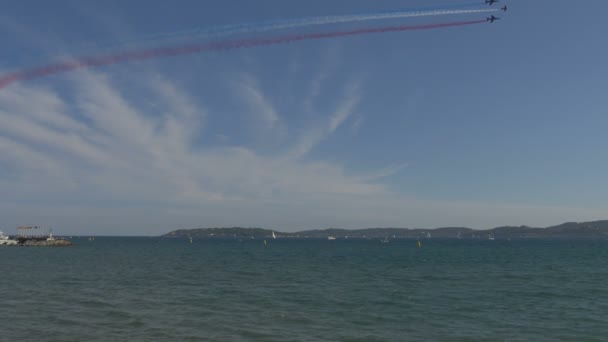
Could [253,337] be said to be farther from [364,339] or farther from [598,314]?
[598,314]

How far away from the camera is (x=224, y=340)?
29.8 m

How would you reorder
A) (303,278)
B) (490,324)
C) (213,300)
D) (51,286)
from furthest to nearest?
(303,278) < (51,286) < (213,300) < (490,324)

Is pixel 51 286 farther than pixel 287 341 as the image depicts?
Yes

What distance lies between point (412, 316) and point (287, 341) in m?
13.9

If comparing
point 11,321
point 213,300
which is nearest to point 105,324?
point 11,321

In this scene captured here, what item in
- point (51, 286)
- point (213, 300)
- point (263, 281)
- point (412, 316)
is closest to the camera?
point (412, 316)

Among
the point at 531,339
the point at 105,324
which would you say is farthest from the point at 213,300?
the point at 531,339

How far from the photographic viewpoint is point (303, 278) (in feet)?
226

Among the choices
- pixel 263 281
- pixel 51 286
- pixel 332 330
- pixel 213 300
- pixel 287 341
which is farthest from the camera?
pixel 263 281

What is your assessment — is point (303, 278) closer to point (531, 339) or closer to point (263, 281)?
point (263, 281)

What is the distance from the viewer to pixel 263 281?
211ft

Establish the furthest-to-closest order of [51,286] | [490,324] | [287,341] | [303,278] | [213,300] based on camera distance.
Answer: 1. [303,278]
2. [51,286]
3. [213,300]
4. [490,324]
5. [287,341]

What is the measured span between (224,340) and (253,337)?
207 cm

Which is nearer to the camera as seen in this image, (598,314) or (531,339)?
(531,339)
